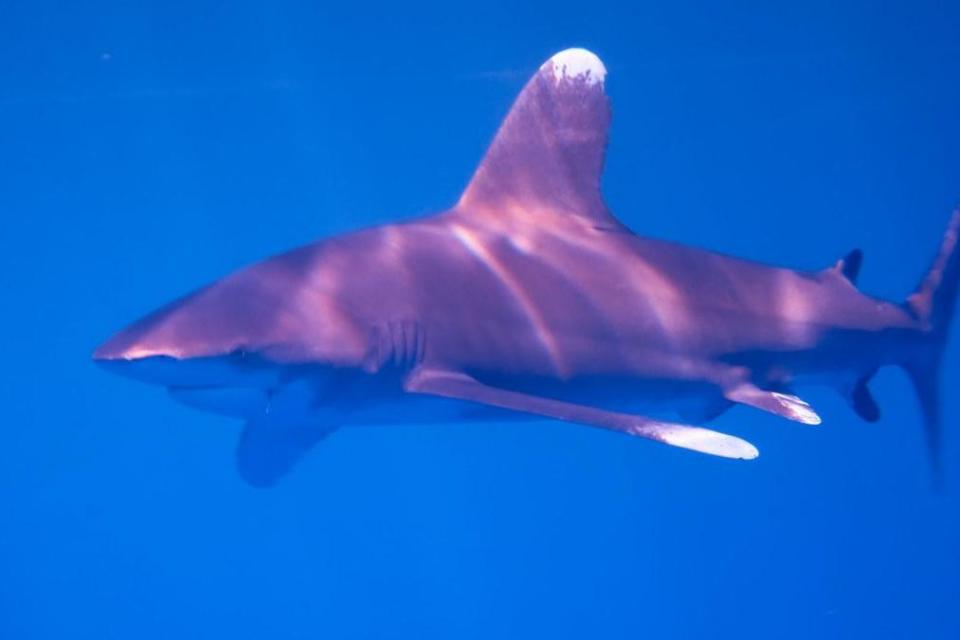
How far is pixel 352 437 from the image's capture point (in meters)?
15.3

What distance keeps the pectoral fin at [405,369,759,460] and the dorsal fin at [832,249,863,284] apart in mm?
2489

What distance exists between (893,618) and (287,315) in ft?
45.1

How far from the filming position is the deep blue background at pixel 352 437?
14.3 m

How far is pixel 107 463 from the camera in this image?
14.6 m

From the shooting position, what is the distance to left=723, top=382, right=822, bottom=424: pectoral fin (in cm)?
541

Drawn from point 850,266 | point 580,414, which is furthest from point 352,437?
point 580,414

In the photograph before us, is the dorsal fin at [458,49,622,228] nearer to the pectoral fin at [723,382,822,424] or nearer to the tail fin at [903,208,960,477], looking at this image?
the pectoral fin at [723,382,822,424]

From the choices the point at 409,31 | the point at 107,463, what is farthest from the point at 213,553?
the point at 409,31

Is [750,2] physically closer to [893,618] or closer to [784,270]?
[893,618]

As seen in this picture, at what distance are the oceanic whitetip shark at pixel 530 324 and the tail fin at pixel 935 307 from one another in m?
0.01

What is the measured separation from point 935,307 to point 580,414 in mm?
3410

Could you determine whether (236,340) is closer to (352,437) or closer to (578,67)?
(578,67)

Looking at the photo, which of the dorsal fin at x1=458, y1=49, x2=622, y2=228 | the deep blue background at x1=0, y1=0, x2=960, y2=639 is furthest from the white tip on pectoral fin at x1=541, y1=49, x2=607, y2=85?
the deep blue background at x1=0, y1=0, x2=960, y2=639

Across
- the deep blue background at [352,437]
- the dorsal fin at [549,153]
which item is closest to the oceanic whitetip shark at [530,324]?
the dorsal fin at [549,153]
